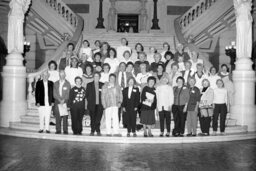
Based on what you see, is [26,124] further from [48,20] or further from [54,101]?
[48,20]

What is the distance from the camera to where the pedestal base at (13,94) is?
11102mm

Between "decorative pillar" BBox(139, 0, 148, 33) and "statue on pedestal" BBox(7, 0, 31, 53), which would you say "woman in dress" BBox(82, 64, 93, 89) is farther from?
"decorative pillar" BBox(139, 0, 148, 33)

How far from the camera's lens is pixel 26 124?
10.5 m

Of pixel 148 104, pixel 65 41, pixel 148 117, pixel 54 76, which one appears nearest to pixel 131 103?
pixel 148 104

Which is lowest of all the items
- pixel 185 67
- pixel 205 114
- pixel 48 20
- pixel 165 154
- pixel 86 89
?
pixel 165 154

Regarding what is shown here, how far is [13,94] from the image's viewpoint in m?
11.2

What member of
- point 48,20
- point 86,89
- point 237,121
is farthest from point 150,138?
point 48,20

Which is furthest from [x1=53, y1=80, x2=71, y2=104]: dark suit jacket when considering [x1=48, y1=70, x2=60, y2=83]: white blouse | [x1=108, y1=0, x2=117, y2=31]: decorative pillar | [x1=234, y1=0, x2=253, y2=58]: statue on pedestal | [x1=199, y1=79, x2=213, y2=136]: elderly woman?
[x1=108, y1=0, x2=117, y2=31]: decorative pillar

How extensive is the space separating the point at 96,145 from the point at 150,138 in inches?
57.1

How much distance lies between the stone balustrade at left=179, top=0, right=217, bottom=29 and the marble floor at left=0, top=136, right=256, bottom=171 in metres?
9.83

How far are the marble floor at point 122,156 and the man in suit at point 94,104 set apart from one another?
2.95 ft

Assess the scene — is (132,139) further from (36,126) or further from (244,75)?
(244,75)

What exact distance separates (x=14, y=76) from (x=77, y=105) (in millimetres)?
2958

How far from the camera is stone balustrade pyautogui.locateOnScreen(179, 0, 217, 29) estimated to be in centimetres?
1756
